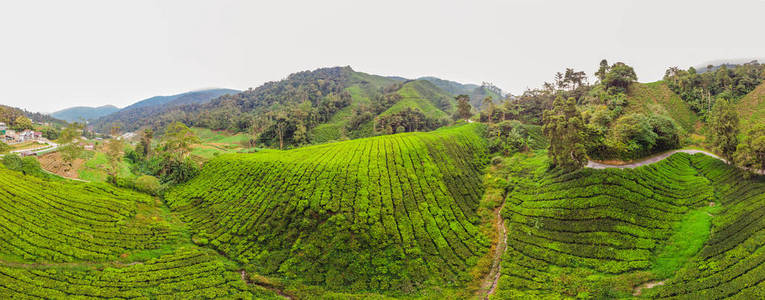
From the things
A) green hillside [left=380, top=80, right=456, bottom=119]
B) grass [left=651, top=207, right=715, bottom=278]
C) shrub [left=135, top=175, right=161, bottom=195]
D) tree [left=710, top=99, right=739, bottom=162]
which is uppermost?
green hillside [left=380, top=80, right=456, bottom=119]

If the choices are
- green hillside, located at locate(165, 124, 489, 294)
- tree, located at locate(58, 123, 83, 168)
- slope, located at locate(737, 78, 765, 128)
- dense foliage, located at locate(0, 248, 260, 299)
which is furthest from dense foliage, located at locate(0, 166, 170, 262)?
slope, located at locate(737, 78, 765, 128)

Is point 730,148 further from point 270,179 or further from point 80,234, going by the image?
point 80,234

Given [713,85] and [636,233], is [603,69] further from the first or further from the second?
[636,233]

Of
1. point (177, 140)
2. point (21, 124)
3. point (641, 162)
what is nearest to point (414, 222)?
point (641, 162)

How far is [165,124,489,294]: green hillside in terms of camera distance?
23625 mm

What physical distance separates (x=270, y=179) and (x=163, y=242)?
1218 centimetres

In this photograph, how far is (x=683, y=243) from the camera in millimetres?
20766

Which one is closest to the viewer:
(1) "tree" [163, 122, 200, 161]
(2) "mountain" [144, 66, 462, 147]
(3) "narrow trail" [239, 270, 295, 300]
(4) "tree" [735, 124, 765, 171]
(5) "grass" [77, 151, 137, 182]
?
(3) "narrow trail" [239, 270, 295, 300]

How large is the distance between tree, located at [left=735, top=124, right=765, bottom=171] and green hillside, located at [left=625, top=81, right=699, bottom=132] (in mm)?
23445

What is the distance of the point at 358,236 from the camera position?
83.6 ft

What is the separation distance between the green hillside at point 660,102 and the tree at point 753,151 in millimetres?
23445

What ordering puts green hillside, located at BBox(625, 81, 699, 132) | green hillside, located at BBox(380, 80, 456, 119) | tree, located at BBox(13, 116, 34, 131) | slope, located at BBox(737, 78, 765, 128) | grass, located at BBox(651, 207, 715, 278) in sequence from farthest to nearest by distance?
1. green hillside, located at BBox(380, 80, 456, 119)
2. tree, located at BBox(13, 116, 34, 131)
3. green hillside, located at BBox(625, 81, 699, 132)
4. slope, located at BBox(737, 78, 765, 128)
5. grass, located at BBox(651, 207, 715, 278)

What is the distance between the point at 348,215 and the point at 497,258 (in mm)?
14187

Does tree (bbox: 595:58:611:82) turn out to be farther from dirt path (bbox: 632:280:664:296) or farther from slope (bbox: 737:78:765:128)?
dirt path (bbox: 632:280:664:296)
